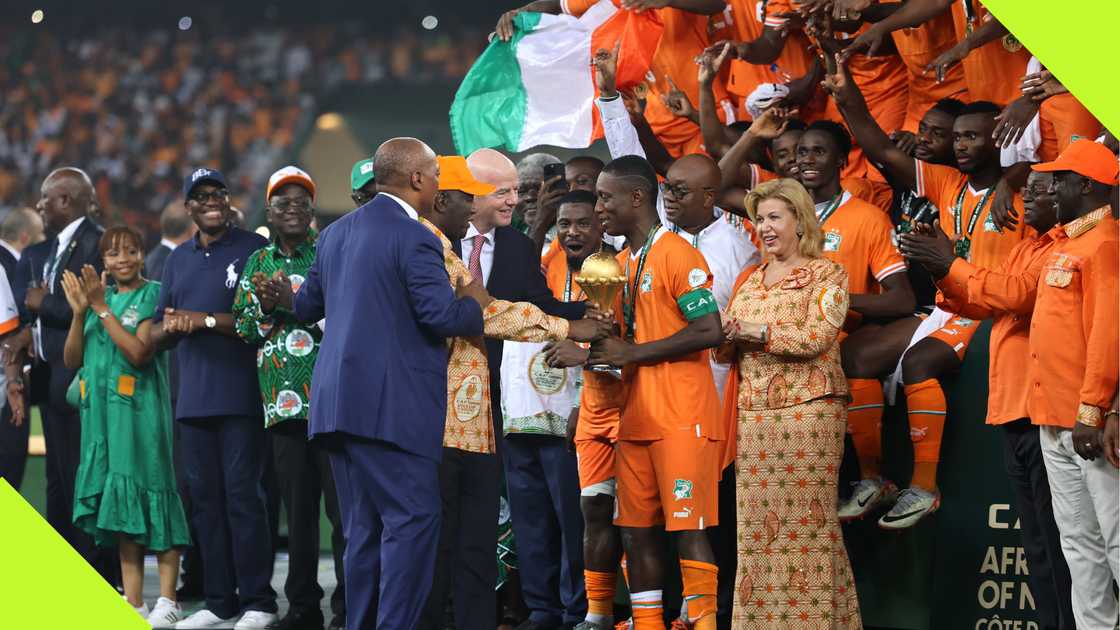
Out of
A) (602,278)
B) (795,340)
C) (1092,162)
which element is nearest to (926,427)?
(795,340)

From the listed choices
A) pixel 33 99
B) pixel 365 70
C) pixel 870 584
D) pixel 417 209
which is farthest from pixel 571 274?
pixel 33 99

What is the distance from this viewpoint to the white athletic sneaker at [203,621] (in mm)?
6816

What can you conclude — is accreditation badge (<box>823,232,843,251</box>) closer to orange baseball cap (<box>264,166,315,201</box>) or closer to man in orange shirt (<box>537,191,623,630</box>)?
man in orange shirt (<box>537,191,623,630</box>)

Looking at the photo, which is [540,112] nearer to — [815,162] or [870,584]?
[815,162]

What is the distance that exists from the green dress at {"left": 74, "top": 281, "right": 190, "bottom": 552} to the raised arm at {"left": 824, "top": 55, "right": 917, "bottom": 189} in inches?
141

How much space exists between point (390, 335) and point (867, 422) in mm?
2165

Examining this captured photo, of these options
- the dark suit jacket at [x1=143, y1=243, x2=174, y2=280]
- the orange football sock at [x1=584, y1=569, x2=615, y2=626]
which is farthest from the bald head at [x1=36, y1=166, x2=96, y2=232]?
the orange football sock at [x1=584, y1=569, x2=615, y2=626]

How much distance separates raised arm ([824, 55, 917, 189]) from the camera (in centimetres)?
623

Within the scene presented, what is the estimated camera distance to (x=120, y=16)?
2095 cm

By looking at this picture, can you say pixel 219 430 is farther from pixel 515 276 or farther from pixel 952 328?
pixel 952 328

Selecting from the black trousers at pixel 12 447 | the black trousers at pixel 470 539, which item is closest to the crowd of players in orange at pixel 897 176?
the black trousers at pixel 470 539

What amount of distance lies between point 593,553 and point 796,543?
0.88 metres

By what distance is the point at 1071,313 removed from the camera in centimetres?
485

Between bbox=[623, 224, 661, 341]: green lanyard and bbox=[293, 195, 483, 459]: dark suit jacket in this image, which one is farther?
bbox=[623, 224, 661, 341]: green lanyard
